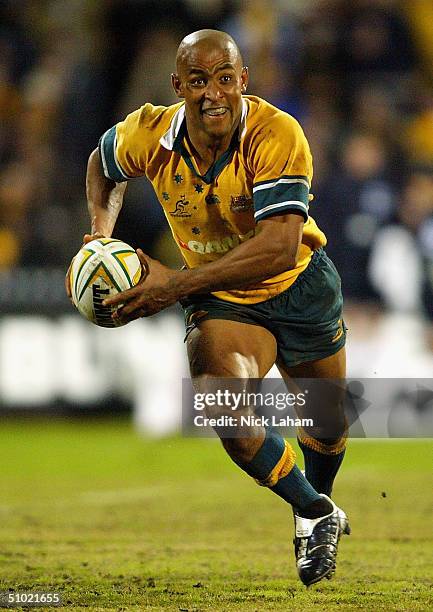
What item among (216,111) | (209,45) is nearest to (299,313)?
(216,111)

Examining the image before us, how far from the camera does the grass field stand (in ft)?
15.5

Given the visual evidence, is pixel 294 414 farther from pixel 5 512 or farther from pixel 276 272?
pixel 5 512

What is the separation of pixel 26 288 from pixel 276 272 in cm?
630

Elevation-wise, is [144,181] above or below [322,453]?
above

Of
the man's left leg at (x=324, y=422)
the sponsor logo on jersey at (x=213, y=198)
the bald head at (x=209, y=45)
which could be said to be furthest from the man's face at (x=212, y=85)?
the man's left leg at (x=324, y=422)

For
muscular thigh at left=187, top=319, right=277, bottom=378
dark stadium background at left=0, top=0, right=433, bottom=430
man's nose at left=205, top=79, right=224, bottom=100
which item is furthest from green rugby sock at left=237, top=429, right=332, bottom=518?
dark stadium background at left=0, top=0, right=433, bottom=430

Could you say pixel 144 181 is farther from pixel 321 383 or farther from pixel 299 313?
pixel 299 313

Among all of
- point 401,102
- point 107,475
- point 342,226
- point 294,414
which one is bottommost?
point 107,475

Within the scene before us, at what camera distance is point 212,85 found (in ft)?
14.7

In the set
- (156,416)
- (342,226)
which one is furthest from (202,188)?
(156,416)

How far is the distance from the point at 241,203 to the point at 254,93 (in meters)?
6.61

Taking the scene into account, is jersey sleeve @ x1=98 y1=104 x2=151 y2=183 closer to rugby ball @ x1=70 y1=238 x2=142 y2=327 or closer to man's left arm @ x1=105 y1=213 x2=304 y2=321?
rugby ball @ x1=70 y1=238 x2=142 y2=327

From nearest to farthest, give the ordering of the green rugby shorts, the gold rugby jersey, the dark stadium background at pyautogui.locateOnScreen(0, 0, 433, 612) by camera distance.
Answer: the gold rugby jersey
the green rugby shorts
the dark stadium background at pyautogui.locateOnScreen(0, 0, 433, 612)

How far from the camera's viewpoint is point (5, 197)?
11.9 m
